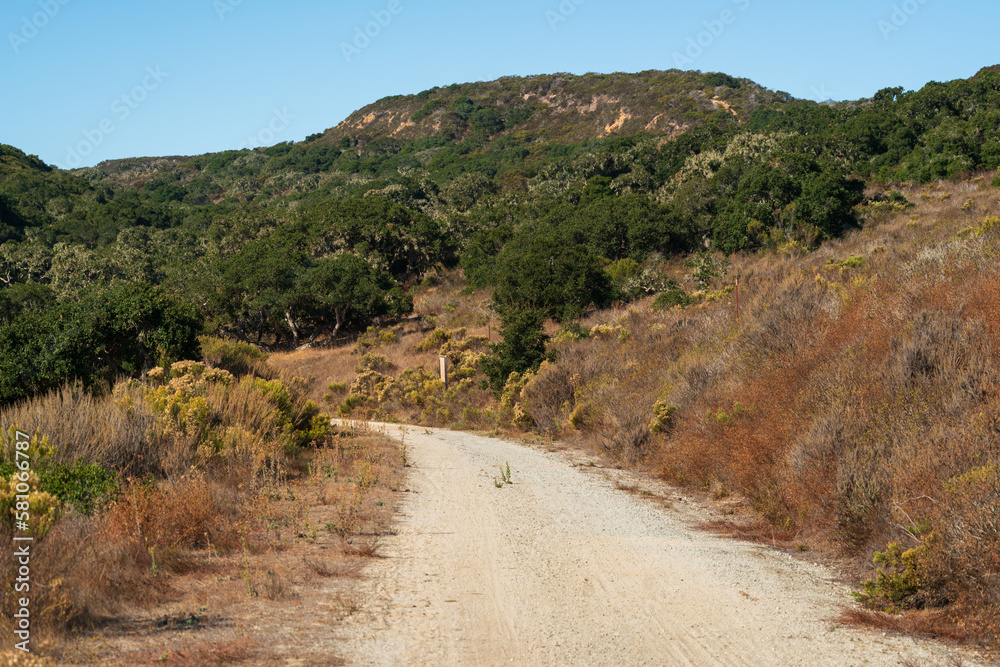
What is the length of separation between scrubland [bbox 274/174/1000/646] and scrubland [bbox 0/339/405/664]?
14.8ft

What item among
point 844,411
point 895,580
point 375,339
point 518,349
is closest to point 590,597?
point 895,580

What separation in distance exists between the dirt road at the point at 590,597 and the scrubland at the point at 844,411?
57 cm

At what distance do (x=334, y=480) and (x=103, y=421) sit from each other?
10.7ft

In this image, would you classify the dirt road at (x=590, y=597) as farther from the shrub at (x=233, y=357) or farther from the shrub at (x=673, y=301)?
the shrub at (x=673, y=301)

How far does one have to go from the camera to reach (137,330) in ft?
50.4

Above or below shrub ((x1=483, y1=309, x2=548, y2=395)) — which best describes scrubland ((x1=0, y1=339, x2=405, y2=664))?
below

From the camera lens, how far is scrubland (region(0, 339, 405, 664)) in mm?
4562

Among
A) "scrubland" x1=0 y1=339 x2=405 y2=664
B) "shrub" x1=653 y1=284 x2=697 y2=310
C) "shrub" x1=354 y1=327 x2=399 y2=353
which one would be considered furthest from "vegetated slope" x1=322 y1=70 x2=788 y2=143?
"scrubland" x1=0 y1=339 x2=405 y2=664

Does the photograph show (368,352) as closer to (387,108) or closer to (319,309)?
(319,309)

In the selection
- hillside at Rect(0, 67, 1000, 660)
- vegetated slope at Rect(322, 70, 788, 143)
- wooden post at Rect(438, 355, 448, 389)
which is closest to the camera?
hillside at Rect(0, 67, 1000, 660)

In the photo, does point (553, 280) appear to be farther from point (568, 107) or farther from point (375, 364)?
point (568, 107)

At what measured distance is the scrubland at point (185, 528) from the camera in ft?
15.0

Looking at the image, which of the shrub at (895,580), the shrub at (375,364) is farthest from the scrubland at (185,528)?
the shrub at (375,364)

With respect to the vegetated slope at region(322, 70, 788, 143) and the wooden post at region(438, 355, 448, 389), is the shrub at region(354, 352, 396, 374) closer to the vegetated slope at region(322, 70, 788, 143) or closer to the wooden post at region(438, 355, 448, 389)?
the wooden post at region(438, 355, 448, 389)
